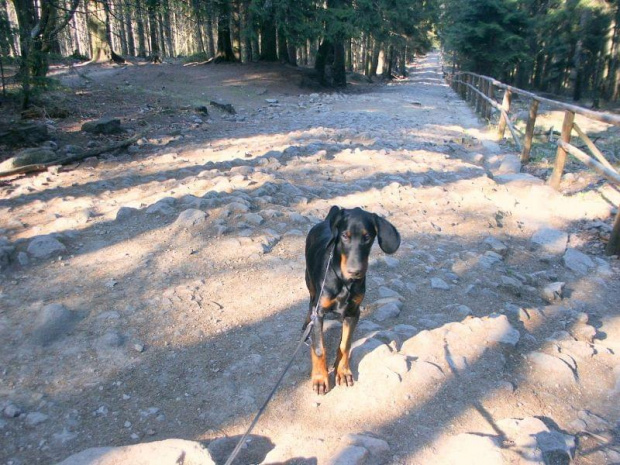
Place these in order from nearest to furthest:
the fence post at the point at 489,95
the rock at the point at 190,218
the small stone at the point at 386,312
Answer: the small stone at the point at 386,312
the rock at the point at 190,218
the fence post at the point at 489,95

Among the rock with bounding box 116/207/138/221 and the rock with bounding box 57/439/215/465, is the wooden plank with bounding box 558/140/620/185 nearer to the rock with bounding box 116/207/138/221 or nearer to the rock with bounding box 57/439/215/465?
the rock with bounding box 57/439/215/465

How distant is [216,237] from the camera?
5.52 meters

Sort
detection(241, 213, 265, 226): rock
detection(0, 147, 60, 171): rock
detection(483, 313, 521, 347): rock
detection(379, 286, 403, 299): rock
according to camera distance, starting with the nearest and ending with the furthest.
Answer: detection(483, 313, 521, 347): rock, detection(379, 286, 403, 299): rock, detection(241, 213, 265, 226): rock, detection(0, 147, 60, 171): rock

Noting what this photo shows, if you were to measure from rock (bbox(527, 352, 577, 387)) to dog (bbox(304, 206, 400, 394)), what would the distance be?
4.70 ft

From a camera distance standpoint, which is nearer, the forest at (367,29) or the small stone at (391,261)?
the small stone at (391,261)

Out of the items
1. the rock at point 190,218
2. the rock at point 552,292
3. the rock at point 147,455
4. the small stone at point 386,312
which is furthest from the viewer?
the rock at point 190,218

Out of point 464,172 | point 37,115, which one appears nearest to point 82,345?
point 464,172

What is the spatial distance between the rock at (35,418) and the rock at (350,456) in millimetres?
1866

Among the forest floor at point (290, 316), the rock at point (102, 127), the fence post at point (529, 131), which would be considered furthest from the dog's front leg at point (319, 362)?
the rock at point (102, 127)

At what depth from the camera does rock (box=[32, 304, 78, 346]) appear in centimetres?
373

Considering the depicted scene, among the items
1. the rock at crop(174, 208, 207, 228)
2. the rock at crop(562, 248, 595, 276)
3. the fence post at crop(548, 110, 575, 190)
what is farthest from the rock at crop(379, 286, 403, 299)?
the fence post at crop(548, 110, 575, 190)

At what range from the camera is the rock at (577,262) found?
5371mm

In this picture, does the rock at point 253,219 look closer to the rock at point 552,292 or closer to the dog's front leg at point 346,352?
the dog's front leg at point 346,352

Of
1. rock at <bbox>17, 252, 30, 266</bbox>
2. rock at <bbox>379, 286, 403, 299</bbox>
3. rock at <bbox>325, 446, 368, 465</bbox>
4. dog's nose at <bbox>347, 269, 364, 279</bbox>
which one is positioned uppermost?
dog's nose at <bbox>347, 269, 364, 279</bbox>
